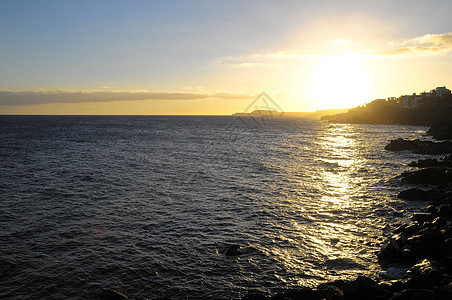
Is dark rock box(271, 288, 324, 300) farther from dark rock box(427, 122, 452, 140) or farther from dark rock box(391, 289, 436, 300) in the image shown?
dark rock box(427, 122, 452, 140)

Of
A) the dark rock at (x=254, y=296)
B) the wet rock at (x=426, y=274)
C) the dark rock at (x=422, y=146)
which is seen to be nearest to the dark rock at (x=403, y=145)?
the dark rock at (x=422, y=146)

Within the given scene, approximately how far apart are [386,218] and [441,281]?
1296cm

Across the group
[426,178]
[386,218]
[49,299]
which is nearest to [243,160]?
[426,178]

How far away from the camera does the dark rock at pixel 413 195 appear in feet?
96.7

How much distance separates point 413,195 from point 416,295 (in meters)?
22.3

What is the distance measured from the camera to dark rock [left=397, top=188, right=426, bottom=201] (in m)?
29.5

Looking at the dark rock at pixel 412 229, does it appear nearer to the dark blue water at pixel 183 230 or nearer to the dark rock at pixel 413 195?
the dark blue water at pixel 183 230

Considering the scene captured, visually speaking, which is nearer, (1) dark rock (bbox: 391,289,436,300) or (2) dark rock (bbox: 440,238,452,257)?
(1) dark rock (bbox: 391,289,436,300)

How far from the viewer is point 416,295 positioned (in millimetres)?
11281

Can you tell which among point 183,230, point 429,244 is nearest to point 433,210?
point 429,244

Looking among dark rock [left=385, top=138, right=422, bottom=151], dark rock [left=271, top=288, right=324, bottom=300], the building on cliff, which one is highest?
the building on cliff

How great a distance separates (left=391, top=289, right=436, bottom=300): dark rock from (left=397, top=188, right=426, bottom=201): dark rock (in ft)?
70.5

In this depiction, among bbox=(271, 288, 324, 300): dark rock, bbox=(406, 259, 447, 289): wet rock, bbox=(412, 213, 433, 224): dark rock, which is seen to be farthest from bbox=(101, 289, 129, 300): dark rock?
bbox=(412, 213, 433, 224): dark rock

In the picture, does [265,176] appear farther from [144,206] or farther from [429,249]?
[429,249]
